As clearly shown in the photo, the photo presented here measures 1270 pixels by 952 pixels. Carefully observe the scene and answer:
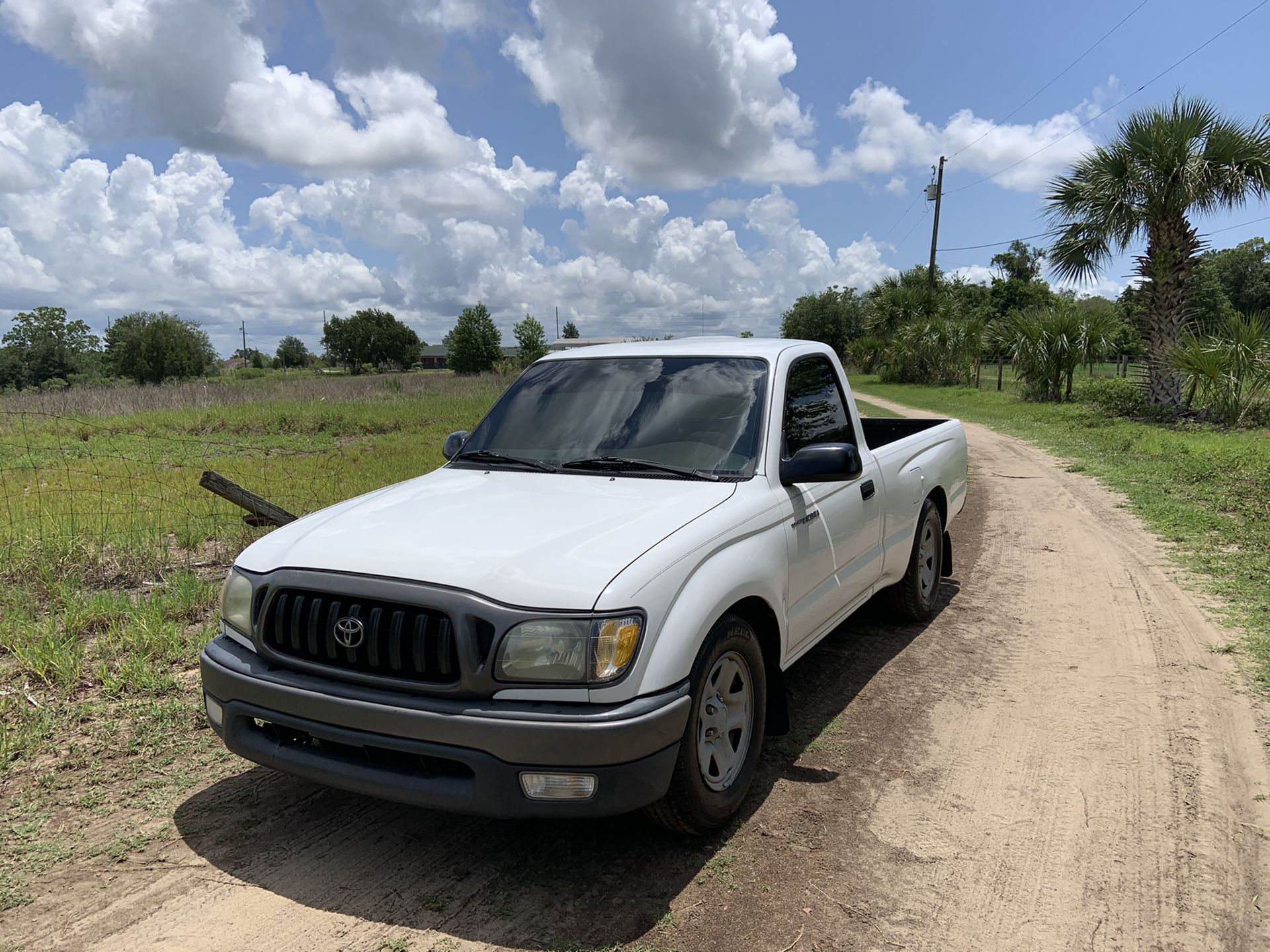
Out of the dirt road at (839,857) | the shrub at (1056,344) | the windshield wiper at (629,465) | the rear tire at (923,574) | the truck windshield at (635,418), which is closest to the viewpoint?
the dirt road at (839,857)

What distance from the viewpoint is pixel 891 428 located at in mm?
6883

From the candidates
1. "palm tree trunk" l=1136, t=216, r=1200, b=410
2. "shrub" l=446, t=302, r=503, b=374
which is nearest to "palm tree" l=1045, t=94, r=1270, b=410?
"palm tree trunk" l=1136, t=216, r=1200, b=410

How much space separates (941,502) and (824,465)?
114 inches

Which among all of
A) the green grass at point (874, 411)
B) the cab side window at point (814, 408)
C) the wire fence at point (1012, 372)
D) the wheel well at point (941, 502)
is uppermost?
the wire fence at point (1012, 372)

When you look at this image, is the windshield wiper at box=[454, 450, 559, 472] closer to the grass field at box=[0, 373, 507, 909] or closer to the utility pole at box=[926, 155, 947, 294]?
the grass field at box=[0, 373, 507, 909]

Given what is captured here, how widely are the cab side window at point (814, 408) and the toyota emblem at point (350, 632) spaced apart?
2.08 meters

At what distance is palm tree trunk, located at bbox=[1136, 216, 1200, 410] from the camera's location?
61.4ft

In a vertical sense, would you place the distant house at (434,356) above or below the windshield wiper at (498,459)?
above

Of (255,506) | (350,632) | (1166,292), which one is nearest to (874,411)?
(1166,292)

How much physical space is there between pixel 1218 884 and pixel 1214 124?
1999 centimetres

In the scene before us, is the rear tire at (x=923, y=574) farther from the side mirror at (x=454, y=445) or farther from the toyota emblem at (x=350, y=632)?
the toyota emblem at (x=350, y=632)

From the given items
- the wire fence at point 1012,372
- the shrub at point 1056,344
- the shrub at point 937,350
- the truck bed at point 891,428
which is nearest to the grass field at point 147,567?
the truck bed at point 891,428

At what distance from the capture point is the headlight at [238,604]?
10.1ft

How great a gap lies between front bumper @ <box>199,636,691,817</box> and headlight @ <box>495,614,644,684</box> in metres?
0.10
